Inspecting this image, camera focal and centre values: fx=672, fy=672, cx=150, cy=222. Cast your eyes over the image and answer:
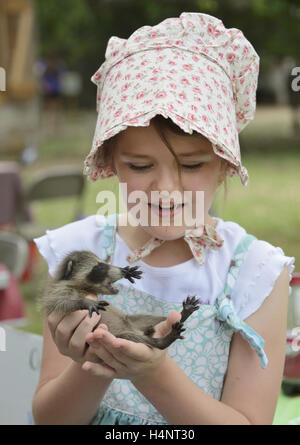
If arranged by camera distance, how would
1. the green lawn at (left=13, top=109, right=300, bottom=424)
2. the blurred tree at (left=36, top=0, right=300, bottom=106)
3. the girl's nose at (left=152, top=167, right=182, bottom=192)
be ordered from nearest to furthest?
the girl's nose at (left=152, top=167, right=182, bottom=192) → the green lawn at (left=13, top=109, right=300, bottom=424) → the blurred tree at (left=36, top=0, right=300, bottom=106)

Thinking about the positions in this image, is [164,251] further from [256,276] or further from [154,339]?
[154,339]

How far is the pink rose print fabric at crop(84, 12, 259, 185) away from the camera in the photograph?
1.10 metres

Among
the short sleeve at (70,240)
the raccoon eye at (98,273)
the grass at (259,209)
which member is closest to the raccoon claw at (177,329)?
the raccoon eye at (98,273)

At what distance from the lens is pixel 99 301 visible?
93cm

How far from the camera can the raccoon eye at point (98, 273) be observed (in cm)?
95

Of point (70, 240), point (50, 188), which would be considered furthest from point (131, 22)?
point (70, 240)

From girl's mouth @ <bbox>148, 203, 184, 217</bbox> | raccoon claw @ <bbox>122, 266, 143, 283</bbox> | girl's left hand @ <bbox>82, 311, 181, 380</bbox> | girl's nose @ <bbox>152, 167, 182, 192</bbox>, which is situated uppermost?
girl's nose @ <bbox>152, 167, 182, 192</bbox>

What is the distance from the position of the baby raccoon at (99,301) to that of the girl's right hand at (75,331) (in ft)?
0.05

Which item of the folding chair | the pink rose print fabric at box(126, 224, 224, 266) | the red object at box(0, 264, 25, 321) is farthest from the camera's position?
the folding chair

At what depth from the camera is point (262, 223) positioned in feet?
19.4

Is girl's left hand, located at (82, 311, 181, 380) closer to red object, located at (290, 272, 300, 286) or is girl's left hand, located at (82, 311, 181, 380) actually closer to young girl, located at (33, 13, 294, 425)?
young girl, located at (33, 13, 294, 425)

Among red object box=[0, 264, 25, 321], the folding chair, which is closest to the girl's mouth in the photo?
red object box=[0, 264, 25, 321]

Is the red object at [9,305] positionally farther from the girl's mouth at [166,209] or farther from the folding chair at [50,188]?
the girl's mouth at [166,209]
